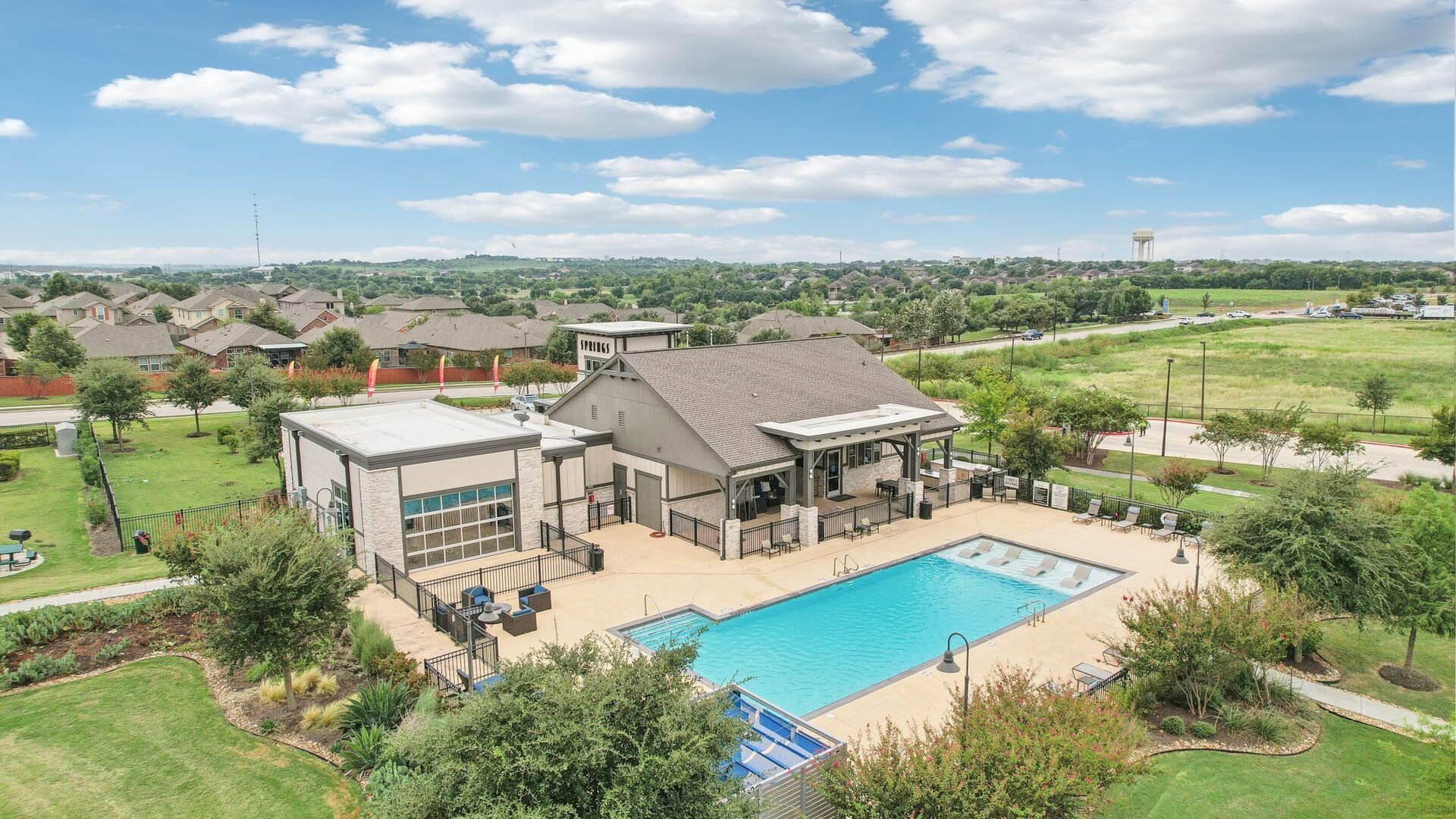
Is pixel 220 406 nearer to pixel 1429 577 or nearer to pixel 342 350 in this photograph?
pixel 342 350

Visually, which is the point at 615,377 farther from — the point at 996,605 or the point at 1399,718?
the point at 1399,718

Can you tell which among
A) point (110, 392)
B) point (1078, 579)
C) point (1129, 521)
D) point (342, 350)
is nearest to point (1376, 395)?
point (1129, 521)

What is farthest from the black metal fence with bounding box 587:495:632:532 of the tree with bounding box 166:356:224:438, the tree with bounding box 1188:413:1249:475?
the tree with bounding box 166:356:224:438

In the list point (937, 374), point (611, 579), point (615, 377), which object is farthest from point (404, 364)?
point (611, 579)

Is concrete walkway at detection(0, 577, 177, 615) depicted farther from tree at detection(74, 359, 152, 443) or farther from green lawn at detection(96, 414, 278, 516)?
tree at detection(74, 359, 152, 443)

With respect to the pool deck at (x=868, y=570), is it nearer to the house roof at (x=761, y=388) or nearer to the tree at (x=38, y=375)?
the house roof at (x=761, y=388)

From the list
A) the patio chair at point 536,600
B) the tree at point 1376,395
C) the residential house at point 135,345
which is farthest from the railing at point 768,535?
the residential house at point 135,345
